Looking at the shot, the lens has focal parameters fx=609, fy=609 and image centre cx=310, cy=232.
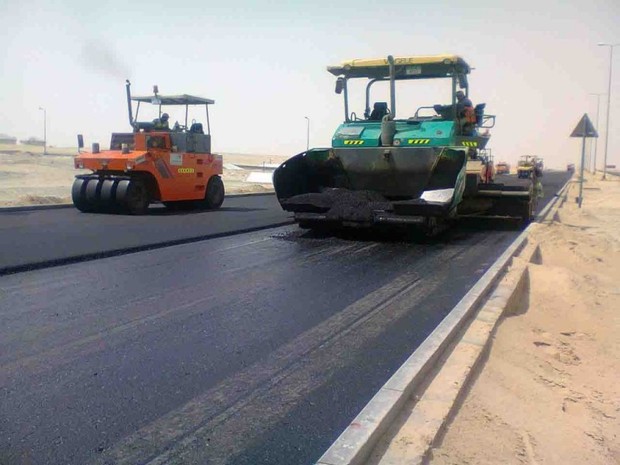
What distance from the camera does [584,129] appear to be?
14.0 meters

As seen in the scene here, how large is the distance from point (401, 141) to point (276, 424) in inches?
305

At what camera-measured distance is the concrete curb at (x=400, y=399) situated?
8.73 feet

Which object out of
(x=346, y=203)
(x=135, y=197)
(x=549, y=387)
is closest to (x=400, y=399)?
(x=549, y=387)

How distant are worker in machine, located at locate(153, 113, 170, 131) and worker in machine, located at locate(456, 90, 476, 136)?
270 inches

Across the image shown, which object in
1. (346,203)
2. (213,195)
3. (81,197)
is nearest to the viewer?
(346,203)

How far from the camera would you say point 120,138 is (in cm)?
1398

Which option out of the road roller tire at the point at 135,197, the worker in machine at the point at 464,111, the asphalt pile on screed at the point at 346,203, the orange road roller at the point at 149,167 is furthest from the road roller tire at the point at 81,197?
the worker in machine at the point at 464,111

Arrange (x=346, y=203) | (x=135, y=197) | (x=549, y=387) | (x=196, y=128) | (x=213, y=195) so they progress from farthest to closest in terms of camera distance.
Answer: (x=213, y=195) < (x=196, y=128) < (x=135, y=197) < (x=346, y=203) < (x=549, y=387)

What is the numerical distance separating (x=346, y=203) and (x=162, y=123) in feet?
21.7

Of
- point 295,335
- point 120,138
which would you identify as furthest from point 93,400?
point 120,138

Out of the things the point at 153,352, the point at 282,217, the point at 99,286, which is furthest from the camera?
the point at 282,217

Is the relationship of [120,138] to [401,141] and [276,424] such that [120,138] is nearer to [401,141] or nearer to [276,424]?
[401,141]

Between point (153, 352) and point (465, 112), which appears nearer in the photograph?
point (153, 352)

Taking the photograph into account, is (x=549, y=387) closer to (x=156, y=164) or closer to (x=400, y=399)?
(x=400, y=399)
